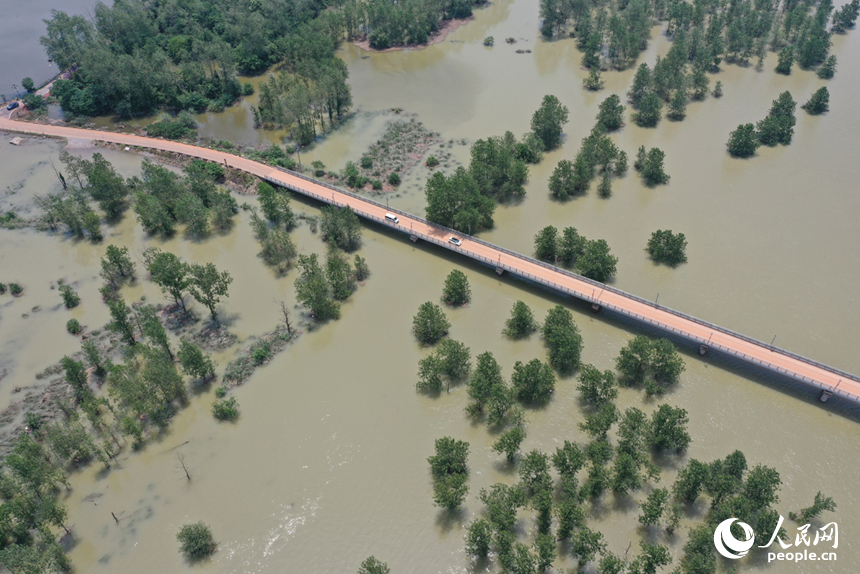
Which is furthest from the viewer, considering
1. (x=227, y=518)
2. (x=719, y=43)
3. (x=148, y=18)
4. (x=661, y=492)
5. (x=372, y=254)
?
(x=148, y=18)

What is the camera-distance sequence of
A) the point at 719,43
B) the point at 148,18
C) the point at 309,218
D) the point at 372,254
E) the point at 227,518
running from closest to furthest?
the point at 227,518, the point at 372,254, the point at 309,218, the point at 719,43, the point at 148,18

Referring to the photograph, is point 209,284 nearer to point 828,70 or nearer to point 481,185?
point 481,185

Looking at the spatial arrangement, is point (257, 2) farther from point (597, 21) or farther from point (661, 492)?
point (661, 492)

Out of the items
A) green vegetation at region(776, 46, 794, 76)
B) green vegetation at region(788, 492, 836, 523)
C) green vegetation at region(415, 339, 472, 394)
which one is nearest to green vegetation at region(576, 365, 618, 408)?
green vegetation at region(415, 339, 472, 394)

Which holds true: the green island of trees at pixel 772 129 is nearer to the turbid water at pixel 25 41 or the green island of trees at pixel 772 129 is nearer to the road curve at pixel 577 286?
the road curve at pixel 577 286

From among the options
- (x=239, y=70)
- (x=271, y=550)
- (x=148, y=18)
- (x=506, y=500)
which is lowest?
(x=271, y=550)

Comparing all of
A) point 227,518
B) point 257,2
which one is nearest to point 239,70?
point 257,2

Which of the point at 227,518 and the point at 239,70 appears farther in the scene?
the point at 239,70

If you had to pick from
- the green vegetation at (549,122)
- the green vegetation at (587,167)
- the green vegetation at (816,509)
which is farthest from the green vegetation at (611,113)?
the green vegetation at (816,509)
